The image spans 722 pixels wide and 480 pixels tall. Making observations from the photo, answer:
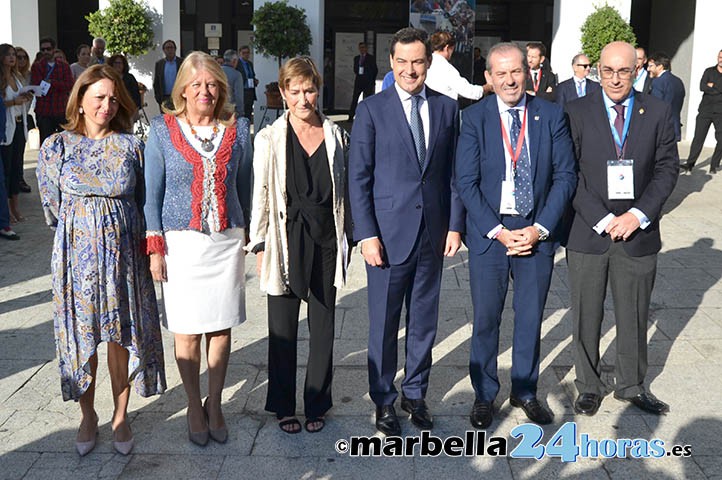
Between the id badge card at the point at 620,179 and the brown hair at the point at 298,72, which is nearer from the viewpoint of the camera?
the brown hair at the point at 298,72

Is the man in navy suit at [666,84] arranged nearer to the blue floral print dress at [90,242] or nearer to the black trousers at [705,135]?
the black trousers at [705,135]

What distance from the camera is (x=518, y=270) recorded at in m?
4.35

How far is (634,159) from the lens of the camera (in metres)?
4.39

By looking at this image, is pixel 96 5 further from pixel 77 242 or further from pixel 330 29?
pixel 77 242

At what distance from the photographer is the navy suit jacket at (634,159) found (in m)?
4.39

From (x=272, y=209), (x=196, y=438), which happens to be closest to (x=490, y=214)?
(x=272, y=209)

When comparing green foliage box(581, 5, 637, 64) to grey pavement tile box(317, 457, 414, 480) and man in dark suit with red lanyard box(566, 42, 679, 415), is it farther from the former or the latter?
grey pavement tile box(317, 457, 414, 480)

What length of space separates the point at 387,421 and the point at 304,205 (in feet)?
3.71

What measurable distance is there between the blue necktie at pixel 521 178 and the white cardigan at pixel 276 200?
0.83 metres

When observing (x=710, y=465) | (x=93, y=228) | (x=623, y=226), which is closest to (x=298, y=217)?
(x=93, y=228)

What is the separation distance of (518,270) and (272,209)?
4.09 ft

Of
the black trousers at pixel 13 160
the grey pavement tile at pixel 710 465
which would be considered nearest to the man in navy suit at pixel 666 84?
the black trousers at pixel 13 160

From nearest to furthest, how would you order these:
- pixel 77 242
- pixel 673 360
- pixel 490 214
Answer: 1. pixel 77 242
2. pixel 490 214
3. pixel 673 360

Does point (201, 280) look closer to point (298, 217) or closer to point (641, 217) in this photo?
point (298, 217)
